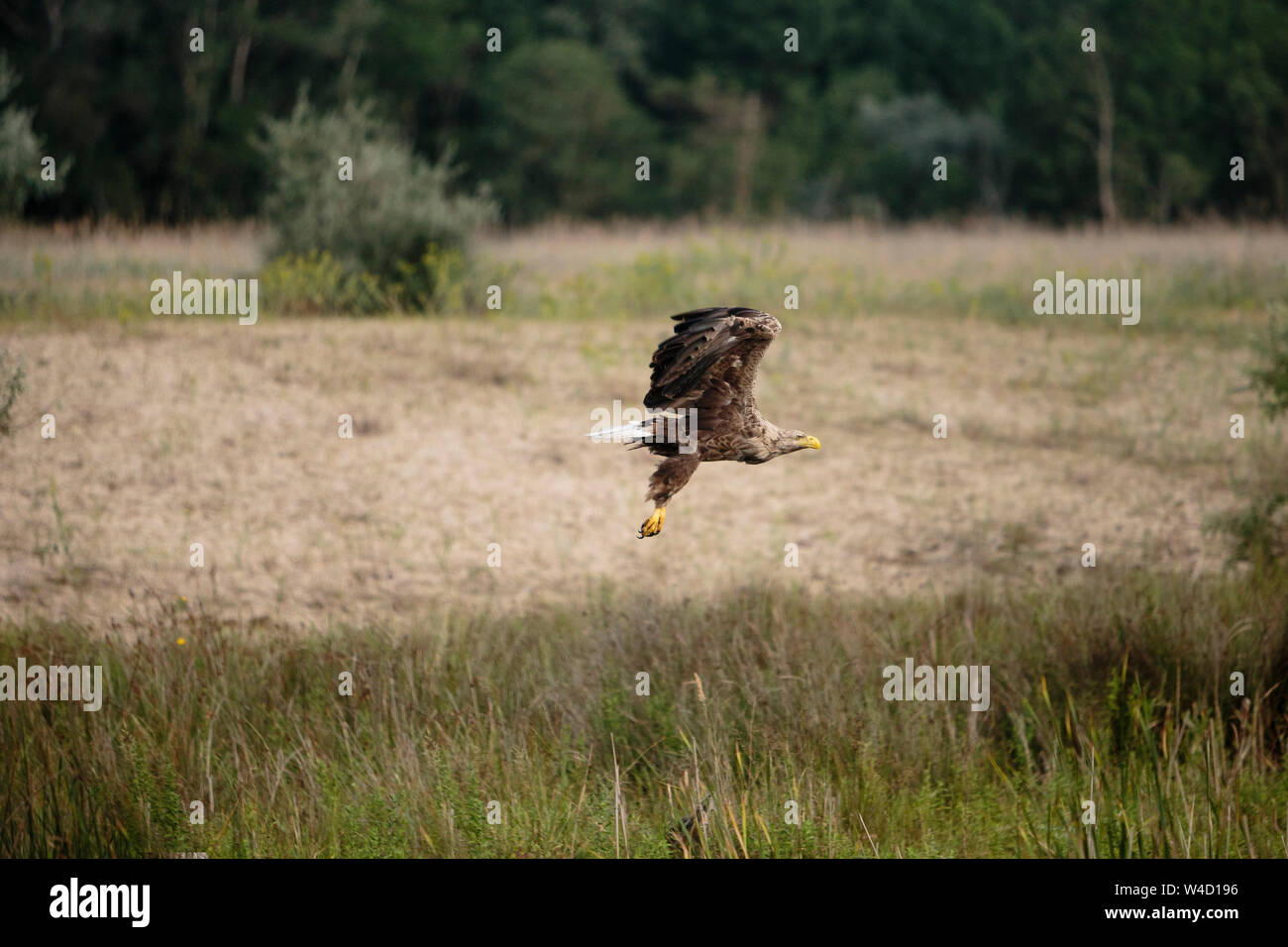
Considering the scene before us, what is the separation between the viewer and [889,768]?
541 centimetres

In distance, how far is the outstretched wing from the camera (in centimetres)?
293

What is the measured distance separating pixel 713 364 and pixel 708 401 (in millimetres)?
89

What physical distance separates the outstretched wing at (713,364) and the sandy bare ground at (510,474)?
14.3 feet

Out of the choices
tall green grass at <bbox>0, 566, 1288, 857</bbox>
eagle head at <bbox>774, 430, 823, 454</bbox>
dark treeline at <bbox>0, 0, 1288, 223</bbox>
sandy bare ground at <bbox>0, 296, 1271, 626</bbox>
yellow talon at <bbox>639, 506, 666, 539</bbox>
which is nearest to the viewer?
yellow talon at <bbox>639, 506, 666, 539</bbox>

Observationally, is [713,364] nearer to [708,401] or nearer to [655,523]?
[708,401]

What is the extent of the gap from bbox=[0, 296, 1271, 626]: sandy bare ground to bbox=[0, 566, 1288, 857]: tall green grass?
0.98 metres

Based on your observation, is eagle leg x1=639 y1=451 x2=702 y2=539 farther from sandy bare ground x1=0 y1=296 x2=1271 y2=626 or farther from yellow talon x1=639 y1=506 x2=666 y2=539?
sandy bare ground x1=0 y1=296 x2=1271 y2=626

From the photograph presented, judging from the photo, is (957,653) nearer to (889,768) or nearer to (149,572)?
(889,768)

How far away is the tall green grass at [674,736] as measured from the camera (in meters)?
4.75

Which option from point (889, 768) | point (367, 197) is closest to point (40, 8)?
point (367, 197)

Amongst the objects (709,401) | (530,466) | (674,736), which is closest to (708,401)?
(709,401)

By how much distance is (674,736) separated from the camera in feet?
18.1

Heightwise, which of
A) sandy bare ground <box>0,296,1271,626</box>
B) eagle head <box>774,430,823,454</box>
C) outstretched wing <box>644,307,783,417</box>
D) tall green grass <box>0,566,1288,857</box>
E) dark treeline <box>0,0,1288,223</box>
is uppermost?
dark treeline <box>0,0,1288,223</box>

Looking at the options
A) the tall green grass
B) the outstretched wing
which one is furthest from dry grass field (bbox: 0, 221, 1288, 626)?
the outstretched wing
